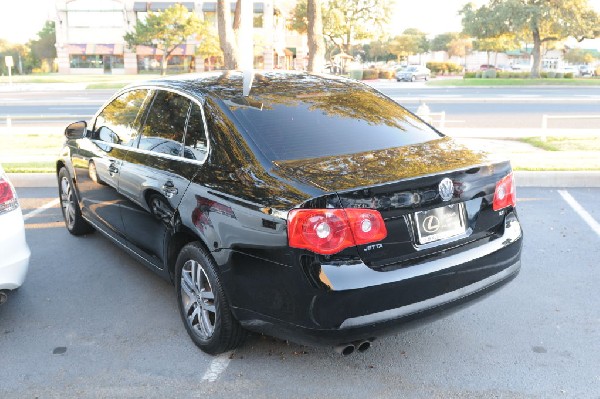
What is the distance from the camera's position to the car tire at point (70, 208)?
6.04 m

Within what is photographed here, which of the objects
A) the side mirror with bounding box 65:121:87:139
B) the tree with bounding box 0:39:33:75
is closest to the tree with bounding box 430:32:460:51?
the tree with bounding box 0:39:33:75

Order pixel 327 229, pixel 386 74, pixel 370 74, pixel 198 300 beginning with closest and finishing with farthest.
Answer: pixel 327 229 → pixel 198 300 → pixel 370 74 → pixel 386 74

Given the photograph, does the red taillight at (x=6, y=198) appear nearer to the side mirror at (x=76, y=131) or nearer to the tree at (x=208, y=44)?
the side mirror at (x=76, y=131)

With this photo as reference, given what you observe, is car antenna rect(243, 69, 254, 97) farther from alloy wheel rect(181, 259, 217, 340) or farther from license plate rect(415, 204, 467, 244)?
license plate rect(415, 204, 467, 244)

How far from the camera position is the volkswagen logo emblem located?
3.25 metres

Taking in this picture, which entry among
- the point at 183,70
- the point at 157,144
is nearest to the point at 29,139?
the point at 157,144

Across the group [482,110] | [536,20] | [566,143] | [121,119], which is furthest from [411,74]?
[121,119]

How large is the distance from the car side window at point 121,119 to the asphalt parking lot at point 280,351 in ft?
3.86

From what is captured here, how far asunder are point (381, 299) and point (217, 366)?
46.4 inches

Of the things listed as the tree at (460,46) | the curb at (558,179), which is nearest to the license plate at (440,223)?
the curb at (558,179)

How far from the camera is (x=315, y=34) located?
15.6m

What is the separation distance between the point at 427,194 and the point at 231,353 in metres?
1.58

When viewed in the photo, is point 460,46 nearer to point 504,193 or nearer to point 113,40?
point 113,40

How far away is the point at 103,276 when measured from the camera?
518cm
